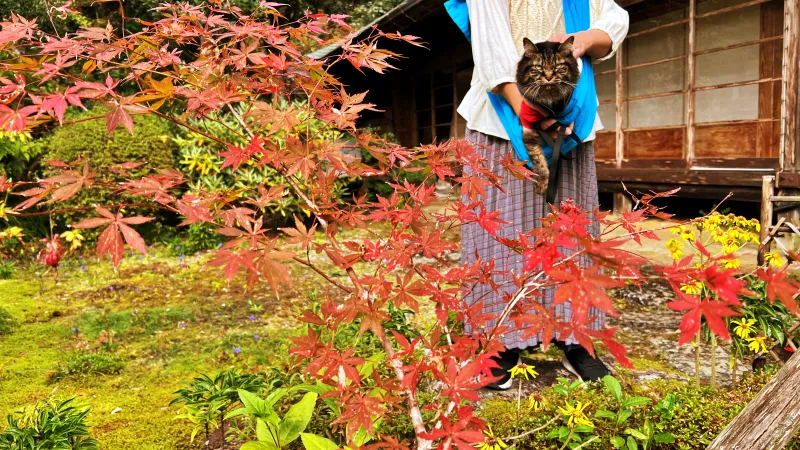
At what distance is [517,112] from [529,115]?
0.06m

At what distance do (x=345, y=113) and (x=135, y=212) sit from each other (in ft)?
15.9

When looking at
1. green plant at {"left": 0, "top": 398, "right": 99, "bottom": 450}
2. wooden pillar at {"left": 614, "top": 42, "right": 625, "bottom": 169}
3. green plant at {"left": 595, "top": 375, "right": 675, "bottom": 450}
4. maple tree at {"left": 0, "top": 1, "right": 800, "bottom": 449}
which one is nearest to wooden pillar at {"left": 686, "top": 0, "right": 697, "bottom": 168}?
wooden pillar at {"left": 614, "top": 42, "right": 625, "bottom": 169}

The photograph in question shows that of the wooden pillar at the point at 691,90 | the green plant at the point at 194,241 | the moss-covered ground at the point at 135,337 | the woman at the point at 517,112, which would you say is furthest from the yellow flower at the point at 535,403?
the wooden pillar at the point at 691,90

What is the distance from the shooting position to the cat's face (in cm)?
182

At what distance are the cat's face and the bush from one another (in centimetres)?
455

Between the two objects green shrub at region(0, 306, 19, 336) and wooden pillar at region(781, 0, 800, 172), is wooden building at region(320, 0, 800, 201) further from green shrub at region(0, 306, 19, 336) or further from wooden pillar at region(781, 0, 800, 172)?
green shrub at region(0, 306, 19, 336)

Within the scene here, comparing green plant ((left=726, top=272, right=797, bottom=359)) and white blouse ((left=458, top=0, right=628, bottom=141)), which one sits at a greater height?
white blouse ((left=458, top=0, right=628, bottom=141))

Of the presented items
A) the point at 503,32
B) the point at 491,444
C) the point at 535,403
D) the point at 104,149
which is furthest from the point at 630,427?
the point at 104,149

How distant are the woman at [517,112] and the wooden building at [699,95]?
116 inches

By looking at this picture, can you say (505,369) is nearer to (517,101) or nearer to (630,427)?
(630,427)

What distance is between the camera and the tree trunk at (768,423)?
4.06ft

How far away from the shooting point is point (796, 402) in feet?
4.13

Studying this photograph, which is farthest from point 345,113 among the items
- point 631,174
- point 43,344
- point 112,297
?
point 631,174

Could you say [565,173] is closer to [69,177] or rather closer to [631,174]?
[69,177]
